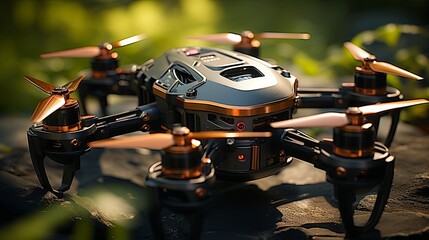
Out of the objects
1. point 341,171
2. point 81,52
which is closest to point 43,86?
point 81,52

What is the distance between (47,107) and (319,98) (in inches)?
60.4

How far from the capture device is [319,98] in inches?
140

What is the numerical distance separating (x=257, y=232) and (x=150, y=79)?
100 centimetres

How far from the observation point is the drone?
247 cm

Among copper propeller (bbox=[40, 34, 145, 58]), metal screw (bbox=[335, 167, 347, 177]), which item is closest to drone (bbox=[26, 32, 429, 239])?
metal screw (bbox=[335, 167, 347, 177])

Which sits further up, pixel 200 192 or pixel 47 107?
pixel 47 107

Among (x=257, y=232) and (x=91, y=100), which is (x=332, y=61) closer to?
(x=91, y=100)

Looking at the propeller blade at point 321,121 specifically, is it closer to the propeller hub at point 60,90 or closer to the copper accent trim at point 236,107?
the copper accent trim at point 236,107

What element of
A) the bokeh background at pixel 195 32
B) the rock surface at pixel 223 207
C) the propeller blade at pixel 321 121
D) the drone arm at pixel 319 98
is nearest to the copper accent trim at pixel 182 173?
the rock surface at pixel 223 207

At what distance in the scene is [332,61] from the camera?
18.2 ft

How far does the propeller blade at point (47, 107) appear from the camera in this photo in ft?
8.99

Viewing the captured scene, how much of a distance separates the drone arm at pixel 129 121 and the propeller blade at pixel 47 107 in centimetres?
28

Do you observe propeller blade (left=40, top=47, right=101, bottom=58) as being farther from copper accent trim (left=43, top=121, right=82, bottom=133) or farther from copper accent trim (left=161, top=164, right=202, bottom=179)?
copper accent trim (left=161, top=164, right=202, bottom=179)

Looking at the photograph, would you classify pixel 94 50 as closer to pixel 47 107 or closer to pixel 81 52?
pixel 81 52
